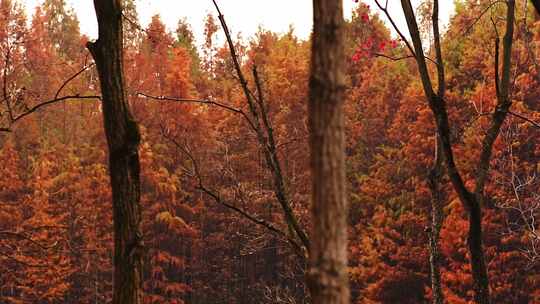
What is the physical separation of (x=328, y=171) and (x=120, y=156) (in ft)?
6.84

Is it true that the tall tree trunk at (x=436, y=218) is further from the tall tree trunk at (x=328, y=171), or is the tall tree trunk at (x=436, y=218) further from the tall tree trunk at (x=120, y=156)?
the tall tree trunk at (x=328, y=171)

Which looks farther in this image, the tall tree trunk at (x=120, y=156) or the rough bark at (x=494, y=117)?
the rough bark at (x=494, y=117)

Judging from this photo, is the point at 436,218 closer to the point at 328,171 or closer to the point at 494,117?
the point at 494,117

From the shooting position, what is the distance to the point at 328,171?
1178 millimetres

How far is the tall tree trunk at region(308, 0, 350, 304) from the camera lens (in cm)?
118

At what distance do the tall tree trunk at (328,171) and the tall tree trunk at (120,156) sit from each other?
1.99m

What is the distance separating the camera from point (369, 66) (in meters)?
28.1

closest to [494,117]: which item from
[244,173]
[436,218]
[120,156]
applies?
[436,218]

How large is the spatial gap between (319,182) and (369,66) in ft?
90.0

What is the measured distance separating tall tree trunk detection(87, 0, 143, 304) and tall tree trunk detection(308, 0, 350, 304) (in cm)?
199

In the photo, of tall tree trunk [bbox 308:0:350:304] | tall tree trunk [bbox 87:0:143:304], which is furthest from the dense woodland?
tall tree trunk [bbox 308:0:350:304]

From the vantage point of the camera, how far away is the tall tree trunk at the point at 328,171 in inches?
46.6

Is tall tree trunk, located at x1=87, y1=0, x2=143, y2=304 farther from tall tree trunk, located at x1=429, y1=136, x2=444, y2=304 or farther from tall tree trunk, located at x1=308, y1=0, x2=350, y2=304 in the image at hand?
tall tree trunk, located at x1=429, y1=136, x2=444, y2=304

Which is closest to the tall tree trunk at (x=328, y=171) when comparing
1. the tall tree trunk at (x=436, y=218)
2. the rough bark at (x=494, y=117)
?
the rough bark at (x=494, y=117)
